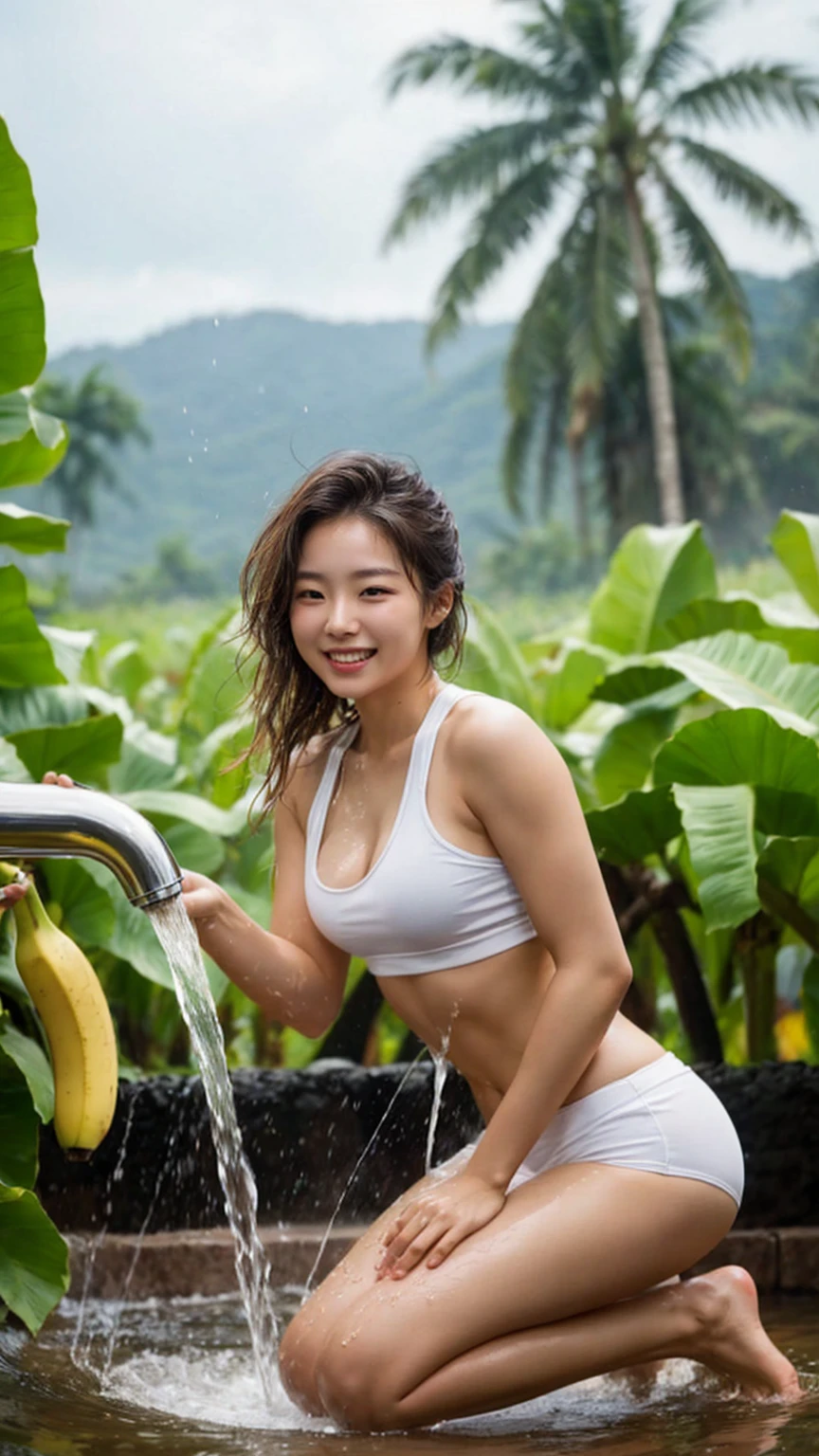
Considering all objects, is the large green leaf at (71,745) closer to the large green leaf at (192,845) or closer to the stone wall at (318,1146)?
the large green leaf at (192,845)

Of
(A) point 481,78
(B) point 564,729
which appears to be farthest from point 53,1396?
(A) point 481,78

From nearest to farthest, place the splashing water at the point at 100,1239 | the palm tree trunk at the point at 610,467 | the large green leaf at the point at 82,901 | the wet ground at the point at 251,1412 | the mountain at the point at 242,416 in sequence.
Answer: the wet ground at the point at 251,1412 < the splashing water at the point at 100,1239 < the large green leaf at the point at 82,901 < the palm tree trunk at the point at 610,467 < the mountain at the point at 242,416

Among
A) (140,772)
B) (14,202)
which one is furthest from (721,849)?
(14,202)

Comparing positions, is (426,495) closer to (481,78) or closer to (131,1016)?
(131,1016)

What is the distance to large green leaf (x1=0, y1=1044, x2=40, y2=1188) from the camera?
2377 mm

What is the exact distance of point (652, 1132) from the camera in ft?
6.70

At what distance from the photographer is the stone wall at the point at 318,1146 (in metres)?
2.99

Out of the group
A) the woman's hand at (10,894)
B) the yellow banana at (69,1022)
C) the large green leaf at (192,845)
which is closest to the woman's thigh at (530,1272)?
the yellow banana at (69,1022)

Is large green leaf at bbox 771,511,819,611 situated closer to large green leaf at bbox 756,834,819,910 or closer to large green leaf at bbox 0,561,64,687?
large green leaf at bbox 756,834,819,910

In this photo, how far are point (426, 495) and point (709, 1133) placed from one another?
907mm

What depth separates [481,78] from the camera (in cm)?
2870

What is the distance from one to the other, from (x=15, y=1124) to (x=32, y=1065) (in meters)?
0.10

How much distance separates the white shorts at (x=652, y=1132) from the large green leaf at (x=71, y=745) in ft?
3.89

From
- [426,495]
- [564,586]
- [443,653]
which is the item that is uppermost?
[426,495]
